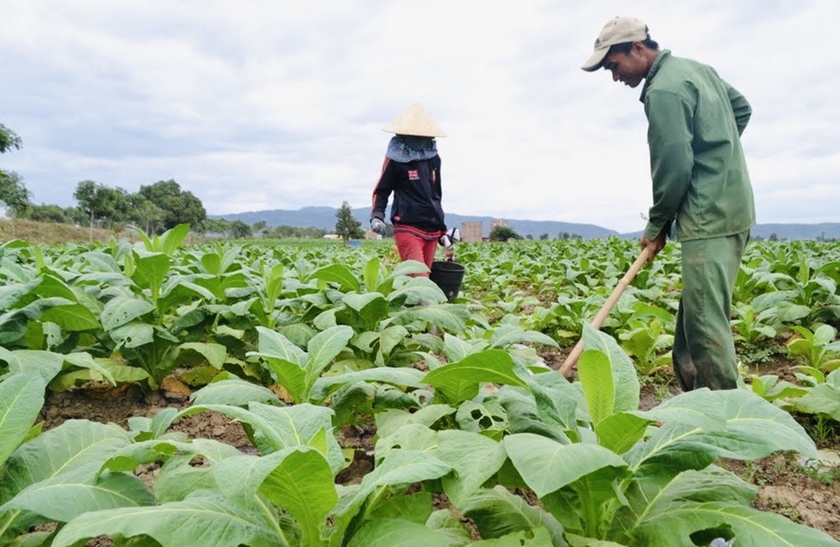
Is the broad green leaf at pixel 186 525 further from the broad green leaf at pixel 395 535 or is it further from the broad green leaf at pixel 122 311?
the broad green leaf at pixel 122 311

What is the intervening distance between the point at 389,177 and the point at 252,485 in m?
4.98

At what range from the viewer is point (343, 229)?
226 ft

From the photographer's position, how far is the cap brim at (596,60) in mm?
3418

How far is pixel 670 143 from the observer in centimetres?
312

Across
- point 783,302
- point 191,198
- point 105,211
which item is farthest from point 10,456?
point 191,198

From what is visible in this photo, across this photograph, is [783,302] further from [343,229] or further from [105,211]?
[105,211]

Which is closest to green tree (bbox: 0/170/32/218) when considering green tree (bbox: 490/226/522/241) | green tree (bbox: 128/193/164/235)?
green tree (bbox: 128/193/164/235)

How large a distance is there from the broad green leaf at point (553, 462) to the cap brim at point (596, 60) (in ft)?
9.65

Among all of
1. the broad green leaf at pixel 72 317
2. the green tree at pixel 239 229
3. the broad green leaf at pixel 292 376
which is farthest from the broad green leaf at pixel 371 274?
the green tree at pixel 239 229

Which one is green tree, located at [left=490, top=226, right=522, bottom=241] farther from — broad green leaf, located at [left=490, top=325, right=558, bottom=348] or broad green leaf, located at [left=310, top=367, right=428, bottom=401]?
broad green leaf, located at [left=310, top=367, right=428, bottom=401]

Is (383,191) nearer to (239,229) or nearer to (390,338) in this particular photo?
(390,338)

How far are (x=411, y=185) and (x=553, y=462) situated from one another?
4.75 m

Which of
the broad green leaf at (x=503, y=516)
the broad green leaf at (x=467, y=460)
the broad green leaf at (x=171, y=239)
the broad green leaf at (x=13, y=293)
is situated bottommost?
the broad green leaf at (x=503, y=516)

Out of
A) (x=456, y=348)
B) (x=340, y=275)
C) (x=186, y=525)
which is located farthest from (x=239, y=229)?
(x=186, y=525)
